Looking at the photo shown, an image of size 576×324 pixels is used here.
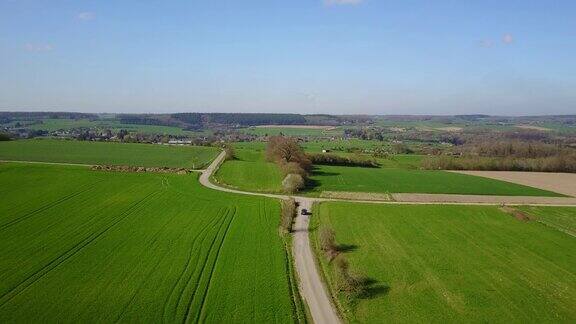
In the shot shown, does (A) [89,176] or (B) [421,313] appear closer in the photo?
(B) [421,313]

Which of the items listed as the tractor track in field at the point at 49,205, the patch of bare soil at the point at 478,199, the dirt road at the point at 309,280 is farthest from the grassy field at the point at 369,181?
the tractor track in field at the point at 49,205

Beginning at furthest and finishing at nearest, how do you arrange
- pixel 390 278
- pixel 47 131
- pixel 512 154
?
pixel 47 131 < pixel 512 154 < pixel 390 278

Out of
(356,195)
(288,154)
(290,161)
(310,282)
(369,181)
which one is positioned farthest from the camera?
(288,154)

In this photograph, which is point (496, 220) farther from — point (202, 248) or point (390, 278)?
point (202, 248)

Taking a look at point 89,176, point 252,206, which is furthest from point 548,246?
point 89,176

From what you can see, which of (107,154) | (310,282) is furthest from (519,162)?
(107,154)

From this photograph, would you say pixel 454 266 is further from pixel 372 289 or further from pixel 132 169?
pixel 132 169

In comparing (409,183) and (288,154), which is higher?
(288,154)
